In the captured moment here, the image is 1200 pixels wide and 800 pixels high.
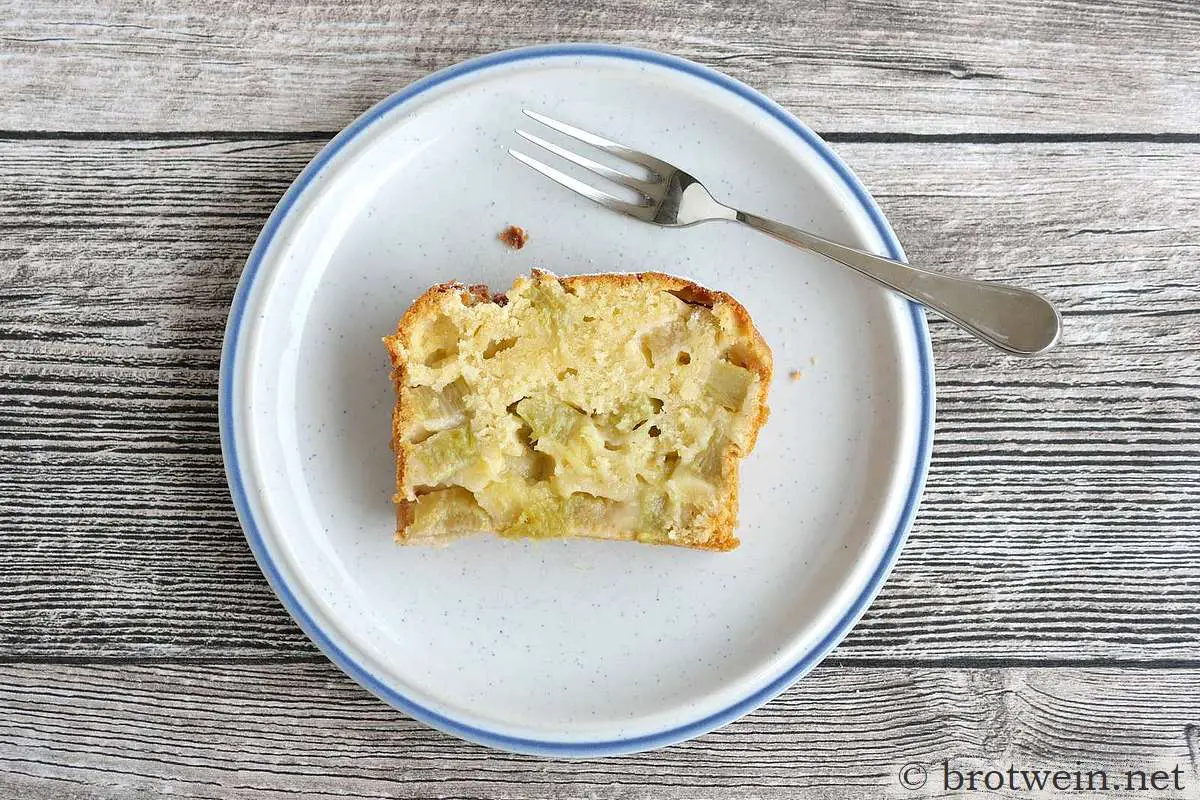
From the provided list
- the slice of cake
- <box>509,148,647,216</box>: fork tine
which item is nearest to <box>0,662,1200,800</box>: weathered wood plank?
the slice of cake

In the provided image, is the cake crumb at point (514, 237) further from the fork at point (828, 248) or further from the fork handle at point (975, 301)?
the fork handle at point (975, 301)

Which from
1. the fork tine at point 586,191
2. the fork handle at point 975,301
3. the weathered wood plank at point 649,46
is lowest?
the fork handle at point 975,301

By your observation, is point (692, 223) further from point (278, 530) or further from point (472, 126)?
point (278, 530)

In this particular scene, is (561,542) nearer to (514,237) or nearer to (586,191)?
(514,237)

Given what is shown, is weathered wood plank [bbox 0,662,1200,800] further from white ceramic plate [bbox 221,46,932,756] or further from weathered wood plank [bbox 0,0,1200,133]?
weathered wood plank [bbox 0,0,1200,133]

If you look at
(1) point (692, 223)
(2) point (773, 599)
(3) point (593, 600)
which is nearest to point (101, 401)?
(3) point (593, 600)

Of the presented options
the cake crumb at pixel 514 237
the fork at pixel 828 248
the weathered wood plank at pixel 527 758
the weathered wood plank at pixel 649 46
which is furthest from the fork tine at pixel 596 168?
the weathered wood plank at pixel 527 758

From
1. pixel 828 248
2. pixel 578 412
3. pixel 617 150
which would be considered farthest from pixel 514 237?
pixel 828 248
